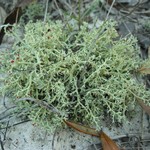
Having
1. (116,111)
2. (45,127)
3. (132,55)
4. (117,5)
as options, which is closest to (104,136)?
(116,111)

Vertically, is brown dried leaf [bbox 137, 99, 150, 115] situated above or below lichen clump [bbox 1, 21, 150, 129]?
below

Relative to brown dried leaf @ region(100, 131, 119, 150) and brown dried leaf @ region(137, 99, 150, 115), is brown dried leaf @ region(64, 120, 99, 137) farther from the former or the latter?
→ brown dried leaf @ region(137, 99, 150, 115)

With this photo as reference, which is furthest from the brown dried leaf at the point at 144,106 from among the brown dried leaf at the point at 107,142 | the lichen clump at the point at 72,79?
the brown dried leaf at the point at 107,142

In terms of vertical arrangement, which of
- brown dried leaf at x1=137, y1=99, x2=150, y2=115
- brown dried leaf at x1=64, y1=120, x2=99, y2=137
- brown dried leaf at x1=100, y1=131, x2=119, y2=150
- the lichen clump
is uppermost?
the lichen clump

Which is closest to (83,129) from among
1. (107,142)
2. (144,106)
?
(107,142)

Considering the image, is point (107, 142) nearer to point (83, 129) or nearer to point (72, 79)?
point (83, 129)

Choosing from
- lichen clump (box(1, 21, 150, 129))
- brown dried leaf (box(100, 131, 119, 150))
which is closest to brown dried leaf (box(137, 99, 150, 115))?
lichen clump (box(1, 21, 150, 129))

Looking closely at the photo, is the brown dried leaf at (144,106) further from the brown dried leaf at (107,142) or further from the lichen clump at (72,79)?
the brown dried leaf at (107,142)
